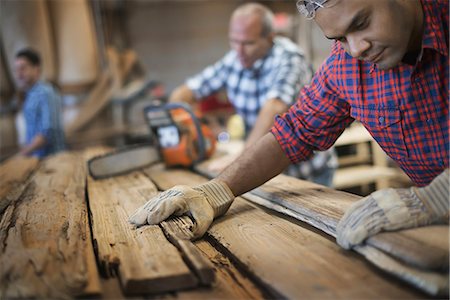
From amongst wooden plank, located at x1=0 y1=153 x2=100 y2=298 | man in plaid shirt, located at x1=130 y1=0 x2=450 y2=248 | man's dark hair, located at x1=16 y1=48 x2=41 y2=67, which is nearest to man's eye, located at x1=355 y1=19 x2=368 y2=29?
man in plaid shirt, located at x1=130 y1=0 x2=450 y2=248

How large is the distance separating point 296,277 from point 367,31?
75 centimetres

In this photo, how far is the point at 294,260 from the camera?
135 cm

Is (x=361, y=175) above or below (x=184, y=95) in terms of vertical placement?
below

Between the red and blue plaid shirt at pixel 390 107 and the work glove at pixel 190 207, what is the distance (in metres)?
0.38

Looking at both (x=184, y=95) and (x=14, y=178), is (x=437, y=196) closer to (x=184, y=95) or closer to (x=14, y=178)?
(x=14, y=178)

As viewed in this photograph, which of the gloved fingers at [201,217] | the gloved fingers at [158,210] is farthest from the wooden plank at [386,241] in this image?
the gloved fingers at [158,210]

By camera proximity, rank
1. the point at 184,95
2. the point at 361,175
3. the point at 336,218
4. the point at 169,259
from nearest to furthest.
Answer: the point at 169,259 → the point at 336,218 → the point at 184,95 → the point at 361,175

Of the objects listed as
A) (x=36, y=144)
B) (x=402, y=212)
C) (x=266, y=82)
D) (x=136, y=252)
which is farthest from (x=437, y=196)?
(x=36, y=144)

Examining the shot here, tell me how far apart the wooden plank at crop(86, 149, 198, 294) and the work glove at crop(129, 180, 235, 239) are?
6cm

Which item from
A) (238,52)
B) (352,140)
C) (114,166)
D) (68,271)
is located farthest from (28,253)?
(352,140)

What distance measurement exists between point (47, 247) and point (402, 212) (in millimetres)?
1022

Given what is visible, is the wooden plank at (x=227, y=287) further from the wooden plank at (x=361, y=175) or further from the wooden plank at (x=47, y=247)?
the wooden plank at (x=361, y=175)

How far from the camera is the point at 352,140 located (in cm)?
556

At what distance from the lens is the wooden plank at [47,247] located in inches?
46.2
